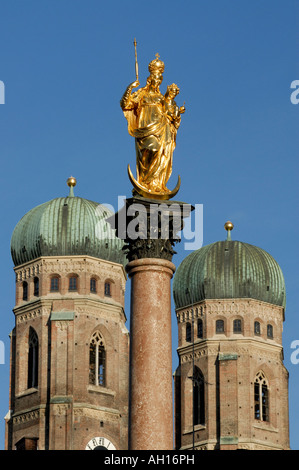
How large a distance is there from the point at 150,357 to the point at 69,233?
56.6m

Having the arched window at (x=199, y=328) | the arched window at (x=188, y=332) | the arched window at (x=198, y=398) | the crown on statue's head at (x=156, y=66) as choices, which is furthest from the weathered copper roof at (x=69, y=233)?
the crown on statue's head at (x=156, y=66)

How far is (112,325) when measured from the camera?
312ft

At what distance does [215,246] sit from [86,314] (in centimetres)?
1063

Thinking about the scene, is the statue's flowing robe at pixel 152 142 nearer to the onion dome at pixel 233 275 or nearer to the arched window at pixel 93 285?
the arched window at pixel 93 285

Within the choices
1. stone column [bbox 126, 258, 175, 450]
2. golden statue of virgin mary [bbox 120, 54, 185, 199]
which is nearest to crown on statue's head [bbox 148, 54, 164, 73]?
golden statue of virgin mary [bbox 120, 54, 185, 199]

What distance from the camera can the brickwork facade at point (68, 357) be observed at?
9075 centimetres

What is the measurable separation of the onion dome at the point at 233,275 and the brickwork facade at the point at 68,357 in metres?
5.30

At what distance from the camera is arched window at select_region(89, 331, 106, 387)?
305 ft

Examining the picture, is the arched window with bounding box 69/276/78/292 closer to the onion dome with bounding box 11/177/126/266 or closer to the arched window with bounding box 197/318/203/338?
the onion dome with bounding box 11/177/126/266

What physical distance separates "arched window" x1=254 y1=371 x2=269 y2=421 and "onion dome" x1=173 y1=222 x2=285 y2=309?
193 inches

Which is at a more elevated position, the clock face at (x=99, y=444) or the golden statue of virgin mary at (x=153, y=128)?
the clock face at (x=99, y=444)

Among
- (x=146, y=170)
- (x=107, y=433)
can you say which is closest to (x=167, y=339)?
Result: (x=146, y=170)

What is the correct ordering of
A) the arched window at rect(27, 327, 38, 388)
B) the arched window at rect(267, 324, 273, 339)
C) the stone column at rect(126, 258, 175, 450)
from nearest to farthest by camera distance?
the stone column at rect(126, 258, 175, 450)
the arched window at rect(27, 327, 38, 388)
the arched window at rect(267, 324, 273, 339)

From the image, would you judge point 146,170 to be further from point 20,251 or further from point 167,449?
point 20,251
